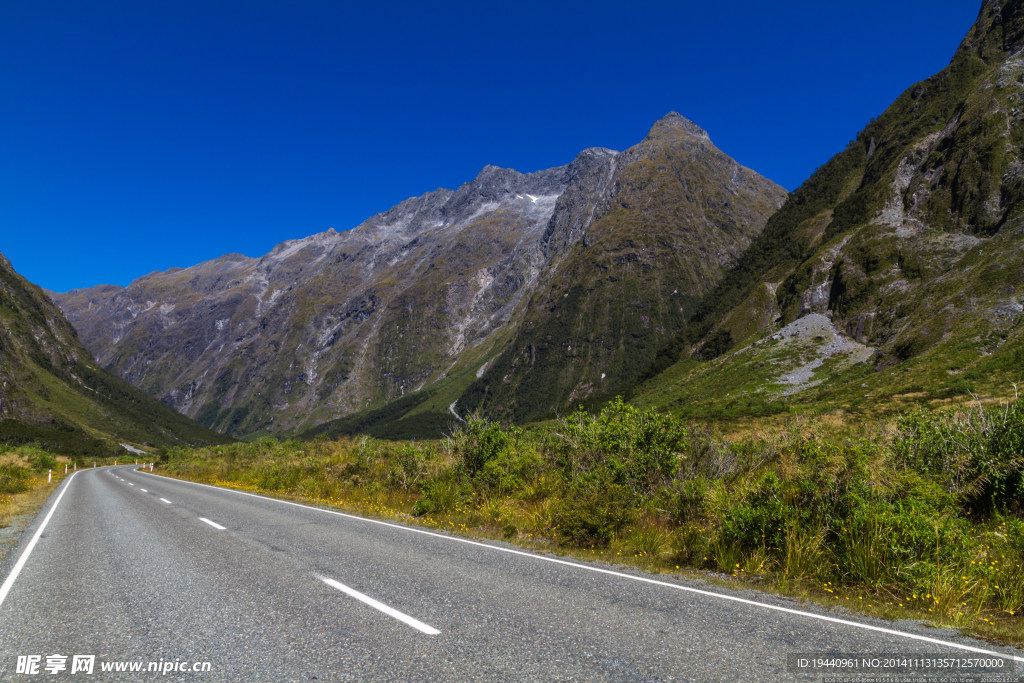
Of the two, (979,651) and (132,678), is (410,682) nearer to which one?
(132,678)

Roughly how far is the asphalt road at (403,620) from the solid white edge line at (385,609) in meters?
0.04

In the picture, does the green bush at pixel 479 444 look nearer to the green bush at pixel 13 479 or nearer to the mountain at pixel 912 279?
the green bush at pixel 13 479

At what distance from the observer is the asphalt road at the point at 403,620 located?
15.9 feet

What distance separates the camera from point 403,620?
5984 millimetres

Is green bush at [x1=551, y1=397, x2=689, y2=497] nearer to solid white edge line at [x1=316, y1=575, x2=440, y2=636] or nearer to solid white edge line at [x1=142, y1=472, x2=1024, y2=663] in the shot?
solid white edge line at [x1=142, y1=472, x2=1024, y2=663]

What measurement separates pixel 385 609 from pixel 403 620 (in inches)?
Answer: 21.2

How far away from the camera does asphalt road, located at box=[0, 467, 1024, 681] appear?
4.83 m

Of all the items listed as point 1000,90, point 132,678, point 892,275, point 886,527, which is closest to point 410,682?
point 132,678

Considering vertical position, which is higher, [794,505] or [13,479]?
[794,505]

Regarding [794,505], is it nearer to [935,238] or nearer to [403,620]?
[403,620]

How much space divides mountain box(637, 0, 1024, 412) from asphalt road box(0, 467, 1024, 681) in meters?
46.8

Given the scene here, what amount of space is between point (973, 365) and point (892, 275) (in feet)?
131

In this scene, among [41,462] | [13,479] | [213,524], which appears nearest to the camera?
[213,524]

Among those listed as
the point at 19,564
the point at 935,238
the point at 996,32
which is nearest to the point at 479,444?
the point at 19,564
